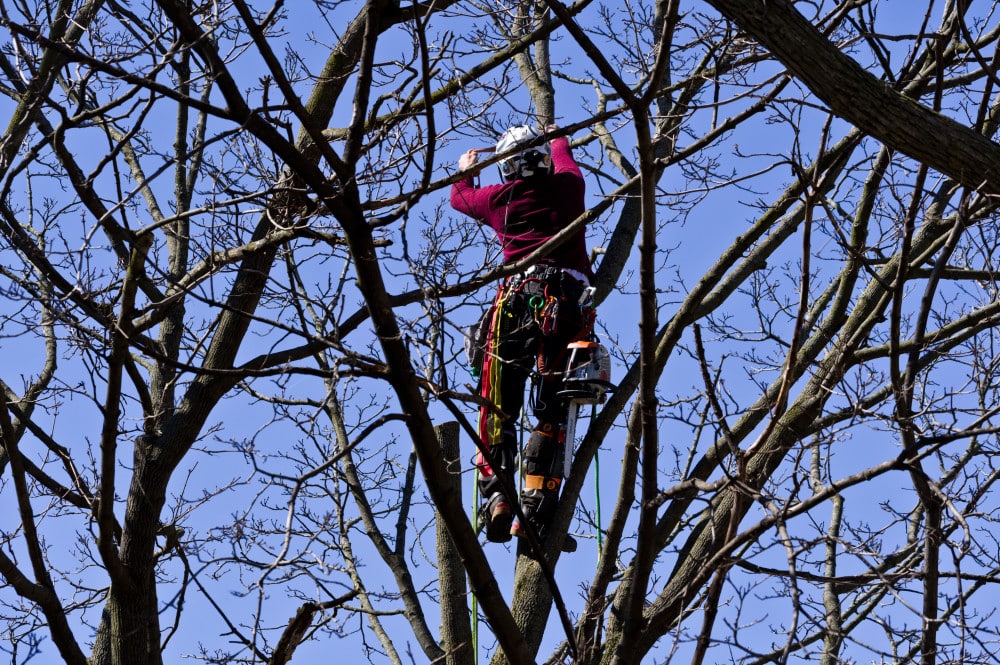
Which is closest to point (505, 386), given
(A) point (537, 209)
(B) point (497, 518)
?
(B) point (497, 518)

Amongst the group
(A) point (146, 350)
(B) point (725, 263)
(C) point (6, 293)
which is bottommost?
(A) point (146, 350)

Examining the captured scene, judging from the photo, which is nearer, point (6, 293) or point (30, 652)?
point (6, 293)

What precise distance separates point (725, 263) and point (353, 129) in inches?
78.6

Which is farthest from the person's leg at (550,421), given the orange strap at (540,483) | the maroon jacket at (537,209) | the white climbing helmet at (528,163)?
the white climbing helmet at (528,163)

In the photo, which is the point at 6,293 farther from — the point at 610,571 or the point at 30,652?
the point at 610,571

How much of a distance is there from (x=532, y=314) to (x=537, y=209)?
1.94 feet

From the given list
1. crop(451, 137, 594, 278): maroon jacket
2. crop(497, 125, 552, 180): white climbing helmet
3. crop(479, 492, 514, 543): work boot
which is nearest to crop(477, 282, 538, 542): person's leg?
crop(479, 492, 514, 543): work boot

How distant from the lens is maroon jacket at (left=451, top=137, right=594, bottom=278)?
573 cm

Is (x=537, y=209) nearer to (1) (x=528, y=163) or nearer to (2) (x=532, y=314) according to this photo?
(1) (x=528, y=163)

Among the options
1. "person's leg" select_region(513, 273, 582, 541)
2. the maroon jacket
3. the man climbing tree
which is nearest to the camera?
"person's leg" select_region(513, 273, 582, 541)

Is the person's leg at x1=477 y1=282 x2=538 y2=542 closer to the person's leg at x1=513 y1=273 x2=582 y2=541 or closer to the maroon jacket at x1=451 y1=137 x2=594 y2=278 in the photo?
the person's leg at x1=513 y1=273 x2=582 y2=541

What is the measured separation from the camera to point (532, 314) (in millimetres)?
5551

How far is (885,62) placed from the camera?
4125 millimetres

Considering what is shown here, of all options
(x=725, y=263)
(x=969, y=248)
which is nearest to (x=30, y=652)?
(x=725, y=263)
